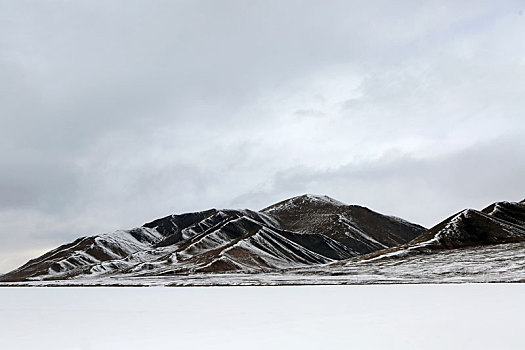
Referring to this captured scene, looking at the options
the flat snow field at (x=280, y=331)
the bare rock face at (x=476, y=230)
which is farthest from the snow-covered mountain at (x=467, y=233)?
the flat snow field at (x=280, y=331)

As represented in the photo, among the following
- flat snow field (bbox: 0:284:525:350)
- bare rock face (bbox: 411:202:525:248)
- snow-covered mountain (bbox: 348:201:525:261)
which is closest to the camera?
flat snow field (bbox: 0:284:525:350)

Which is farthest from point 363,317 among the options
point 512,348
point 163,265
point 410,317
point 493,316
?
point 163,265

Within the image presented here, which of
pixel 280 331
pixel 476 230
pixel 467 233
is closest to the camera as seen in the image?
pixel 280 331

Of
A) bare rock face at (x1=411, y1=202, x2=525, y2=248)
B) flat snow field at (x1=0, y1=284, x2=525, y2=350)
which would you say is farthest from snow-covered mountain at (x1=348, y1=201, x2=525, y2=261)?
flat snow field at (x1=0, y1=284, x2=525, y2=350)

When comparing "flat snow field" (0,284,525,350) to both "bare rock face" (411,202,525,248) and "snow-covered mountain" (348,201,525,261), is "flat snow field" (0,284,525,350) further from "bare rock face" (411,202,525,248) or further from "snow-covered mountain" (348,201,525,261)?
"bare rock face" (411,202,525,248)

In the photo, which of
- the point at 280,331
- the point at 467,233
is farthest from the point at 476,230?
the point at 280,331

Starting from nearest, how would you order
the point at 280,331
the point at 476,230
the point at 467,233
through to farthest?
the point at 280,331, the point at 467,233, the point at 476,230

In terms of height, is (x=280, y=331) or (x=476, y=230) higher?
(x=476, y=230)

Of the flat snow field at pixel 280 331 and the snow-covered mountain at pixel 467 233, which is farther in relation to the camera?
the snow-covered mountain at pixel 467 233

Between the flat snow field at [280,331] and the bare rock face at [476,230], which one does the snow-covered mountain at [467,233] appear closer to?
the bare rock face at [476,230]

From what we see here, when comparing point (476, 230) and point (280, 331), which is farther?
point (476, 230)

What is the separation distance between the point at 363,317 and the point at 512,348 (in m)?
10.1

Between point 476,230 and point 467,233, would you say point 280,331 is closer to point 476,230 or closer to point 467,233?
point 467,233

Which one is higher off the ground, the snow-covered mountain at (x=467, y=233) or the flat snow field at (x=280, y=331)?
the snow-covered mountain at (x=467, y=233)
